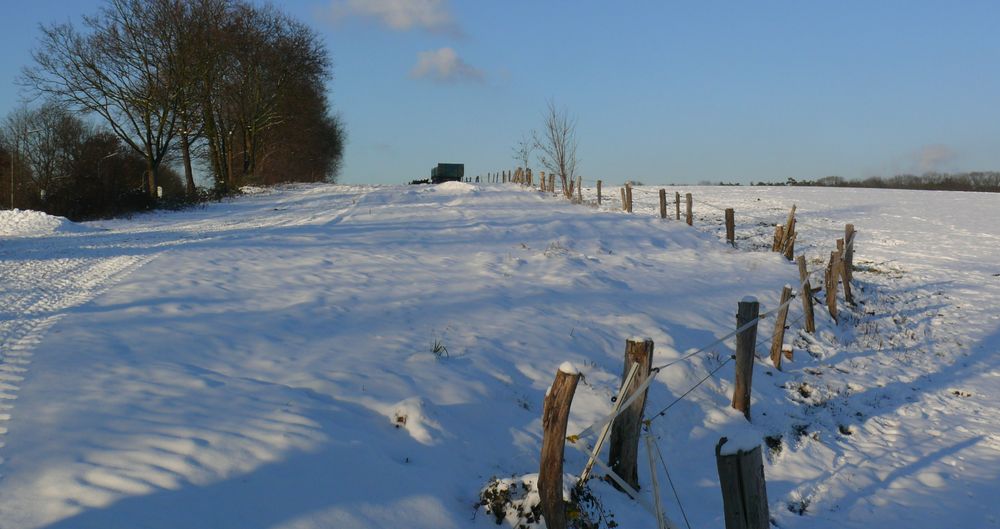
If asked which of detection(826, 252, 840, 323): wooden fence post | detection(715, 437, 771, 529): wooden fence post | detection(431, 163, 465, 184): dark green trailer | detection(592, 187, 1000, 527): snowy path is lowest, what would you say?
detection(592, 187, 1000, 527): snowy path

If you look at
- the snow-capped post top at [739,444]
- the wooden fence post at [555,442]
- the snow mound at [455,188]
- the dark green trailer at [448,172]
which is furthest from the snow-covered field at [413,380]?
the dark green trailer at [448,172]

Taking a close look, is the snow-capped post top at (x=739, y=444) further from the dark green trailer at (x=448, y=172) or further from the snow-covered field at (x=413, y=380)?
the dark green trailer at (x=448, y=172)

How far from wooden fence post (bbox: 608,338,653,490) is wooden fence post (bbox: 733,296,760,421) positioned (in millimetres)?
2653

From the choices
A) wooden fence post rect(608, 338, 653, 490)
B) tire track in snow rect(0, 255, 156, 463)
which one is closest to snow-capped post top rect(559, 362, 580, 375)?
wooden fence post rect(608, 338, 653, 490)

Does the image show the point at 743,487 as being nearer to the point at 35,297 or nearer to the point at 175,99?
the point at 35,297

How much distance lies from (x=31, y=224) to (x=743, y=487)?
64.3 ft

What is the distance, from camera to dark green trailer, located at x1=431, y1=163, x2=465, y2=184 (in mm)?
54906

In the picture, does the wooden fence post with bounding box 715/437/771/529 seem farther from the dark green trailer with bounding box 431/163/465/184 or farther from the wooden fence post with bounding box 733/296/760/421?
the dark green trailer with bounding box 431/163/465/184

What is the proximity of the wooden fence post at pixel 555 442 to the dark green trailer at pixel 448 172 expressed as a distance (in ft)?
166

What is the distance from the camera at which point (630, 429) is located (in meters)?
5.75

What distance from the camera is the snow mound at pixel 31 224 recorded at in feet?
56.4

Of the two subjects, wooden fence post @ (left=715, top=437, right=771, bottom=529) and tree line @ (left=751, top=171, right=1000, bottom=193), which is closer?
wooden fence post @ (left=715, top=437, right=771, bottom=529)

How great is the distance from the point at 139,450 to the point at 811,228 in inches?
1044

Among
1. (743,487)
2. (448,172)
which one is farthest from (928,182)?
(743,487)
